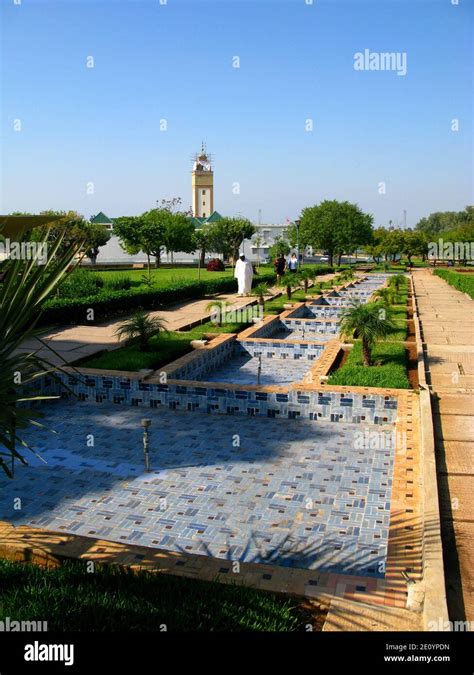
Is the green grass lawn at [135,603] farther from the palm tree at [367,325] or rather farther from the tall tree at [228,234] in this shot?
the tall tree at [228,234]

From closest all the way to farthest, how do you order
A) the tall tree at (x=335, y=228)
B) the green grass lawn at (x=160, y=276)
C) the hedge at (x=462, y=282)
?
the green grass lawn at (x=160, y=276)
the hedge at (x=462, y=282)
the tall tree at (x=335, y=228)

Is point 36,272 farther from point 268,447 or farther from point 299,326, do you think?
point 299,326

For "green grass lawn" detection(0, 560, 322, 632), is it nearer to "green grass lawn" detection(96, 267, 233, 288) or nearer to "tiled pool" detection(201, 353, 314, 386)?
"tiled pool" detection(201, 353, 314, 386)

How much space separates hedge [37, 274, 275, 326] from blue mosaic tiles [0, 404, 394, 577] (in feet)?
18.4

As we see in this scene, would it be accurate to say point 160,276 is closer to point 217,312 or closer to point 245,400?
point 217,312

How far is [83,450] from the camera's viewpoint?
6.38m

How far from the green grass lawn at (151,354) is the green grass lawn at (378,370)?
9.31 ft

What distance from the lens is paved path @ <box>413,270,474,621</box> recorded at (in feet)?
12.8

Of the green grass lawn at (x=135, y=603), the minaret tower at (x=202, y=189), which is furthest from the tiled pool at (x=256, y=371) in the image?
the minaret tower at (x=202, y=189)

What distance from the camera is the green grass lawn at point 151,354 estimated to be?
903 centimetres

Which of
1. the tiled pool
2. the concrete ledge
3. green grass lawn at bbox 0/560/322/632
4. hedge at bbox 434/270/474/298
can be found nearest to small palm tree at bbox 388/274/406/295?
hedge at bbox 434/270/474/298

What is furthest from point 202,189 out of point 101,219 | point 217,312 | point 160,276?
point 217,312

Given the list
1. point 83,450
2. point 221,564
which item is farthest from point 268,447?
point 221,564

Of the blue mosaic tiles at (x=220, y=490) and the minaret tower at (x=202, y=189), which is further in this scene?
the minaret tower at (x=202, y=189)
